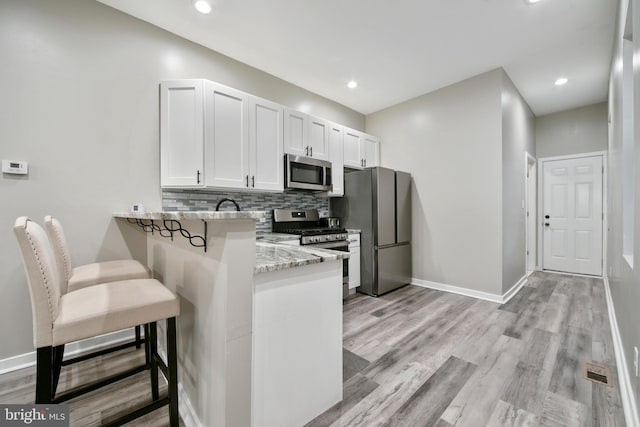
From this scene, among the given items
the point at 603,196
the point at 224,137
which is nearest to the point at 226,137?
the point at 224,137

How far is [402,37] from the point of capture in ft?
8.75

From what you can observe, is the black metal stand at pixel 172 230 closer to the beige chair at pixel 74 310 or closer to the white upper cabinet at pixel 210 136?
the beige chair at pixel 74 310

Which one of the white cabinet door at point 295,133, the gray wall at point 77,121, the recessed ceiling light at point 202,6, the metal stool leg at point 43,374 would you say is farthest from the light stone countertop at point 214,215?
the white cabinet door at point 295,133

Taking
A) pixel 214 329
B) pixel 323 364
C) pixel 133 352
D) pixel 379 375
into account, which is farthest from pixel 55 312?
pixel 379 375

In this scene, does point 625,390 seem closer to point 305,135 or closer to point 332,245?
point 332,245

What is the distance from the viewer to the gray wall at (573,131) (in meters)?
4.30

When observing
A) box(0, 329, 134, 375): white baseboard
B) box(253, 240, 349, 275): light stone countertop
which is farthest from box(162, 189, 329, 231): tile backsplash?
box(253, 240, 349, 275): light stone countertop

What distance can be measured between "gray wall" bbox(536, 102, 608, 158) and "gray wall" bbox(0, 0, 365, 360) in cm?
597

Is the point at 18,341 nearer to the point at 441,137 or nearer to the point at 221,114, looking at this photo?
the point at 221,114

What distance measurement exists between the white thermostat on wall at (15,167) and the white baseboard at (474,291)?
4.41 metres

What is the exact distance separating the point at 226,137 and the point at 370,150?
2467 mm

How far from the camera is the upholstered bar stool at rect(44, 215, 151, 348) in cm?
156

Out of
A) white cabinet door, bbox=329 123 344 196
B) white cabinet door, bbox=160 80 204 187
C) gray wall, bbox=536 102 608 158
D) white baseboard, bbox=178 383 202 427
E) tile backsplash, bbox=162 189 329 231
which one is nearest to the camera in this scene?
white baseboard, bbox=178 383 202 427

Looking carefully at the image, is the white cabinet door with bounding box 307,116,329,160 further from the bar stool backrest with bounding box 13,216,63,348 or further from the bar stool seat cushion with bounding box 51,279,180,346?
the bar stool backrest with bounding box 13,216,63,348
